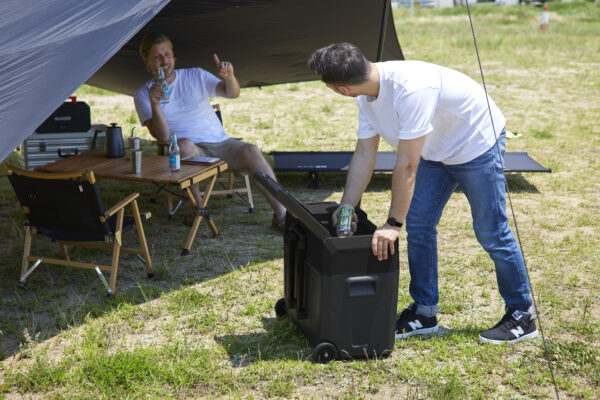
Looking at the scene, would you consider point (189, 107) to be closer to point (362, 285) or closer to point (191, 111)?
point (191, 111)

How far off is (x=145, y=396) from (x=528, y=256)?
2761 mm

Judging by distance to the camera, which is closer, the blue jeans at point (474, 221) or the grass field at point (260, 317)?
the grass field at point (260, 317)

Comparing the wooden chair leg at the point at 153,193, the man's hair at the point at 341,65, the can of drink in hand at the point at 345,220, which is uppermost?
the man's hair at the point at 341,65

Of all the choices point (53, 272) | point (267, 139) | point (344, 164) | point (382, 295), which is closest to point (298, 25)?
point (344, 164)

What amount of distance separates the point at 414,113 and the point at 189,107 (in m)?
2.95

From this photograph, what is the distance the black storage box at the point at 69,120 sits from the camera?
5531 mm

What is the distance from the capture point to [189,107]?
5.17 meters

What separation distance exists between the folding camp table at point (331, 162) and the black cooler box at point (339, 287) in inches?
116

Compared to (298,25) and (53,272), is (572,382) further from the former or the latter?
(298,25)

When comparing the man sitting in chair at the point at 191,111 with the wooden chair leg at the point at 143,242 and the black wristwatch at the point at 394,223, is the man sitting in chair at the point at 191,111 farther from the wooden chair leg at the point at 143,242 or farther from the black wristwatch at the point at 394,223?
the black wristwatch at the point at 394,223

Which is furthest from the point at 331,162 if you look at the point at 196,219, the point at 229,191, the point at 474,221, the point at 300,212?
the point at 300,212

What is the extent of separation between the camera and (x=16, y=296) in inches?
145

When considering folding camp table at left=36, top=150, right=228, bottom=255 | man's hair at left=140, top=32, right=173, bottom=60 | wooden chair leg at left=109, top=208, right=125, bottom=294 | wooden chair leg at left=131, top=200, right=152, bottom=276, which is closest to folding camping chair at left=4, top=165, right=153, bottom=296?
wooden chair leg at left=109, top=208, right=125, bottom=294

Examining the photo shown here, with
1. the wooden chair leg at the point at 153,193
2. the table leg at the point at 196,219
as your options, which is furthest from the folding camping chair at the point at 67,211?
the wooden chair leg at the point at 153,193
